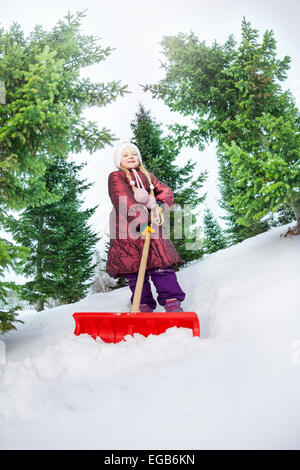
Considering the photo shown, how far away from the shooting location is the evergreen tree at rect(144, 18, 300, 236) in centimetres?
398

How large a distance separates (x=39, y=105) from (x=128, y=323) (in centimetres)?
269

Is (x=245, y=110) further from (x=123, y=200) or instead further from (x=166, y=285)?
(x=166, y=285)

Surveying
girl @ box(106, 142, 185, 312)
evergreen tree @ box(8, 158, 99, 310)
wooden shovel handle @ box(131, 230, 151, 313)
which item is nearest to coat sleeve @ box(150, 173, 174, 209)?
girl @ box(106, 142, 185, 312)

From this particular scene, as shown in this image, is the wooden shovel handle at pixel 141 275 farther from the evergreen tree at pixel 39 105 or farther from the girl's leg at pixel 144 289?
the evergreen tree at pixel 39 105

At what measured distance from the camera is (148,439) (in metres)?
1.48

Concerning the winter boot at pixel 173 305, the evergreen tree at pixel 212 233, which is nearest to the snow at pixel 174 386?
the winter boot at pixel 173 305

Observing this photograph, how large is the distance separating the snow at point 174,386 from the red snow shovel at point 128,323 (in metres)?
0.11

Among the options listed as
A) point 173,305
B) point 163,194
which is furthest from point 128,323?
point 163,194

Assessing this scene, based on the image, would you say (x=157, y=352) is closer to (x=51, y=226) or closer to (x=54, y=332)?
(x=54, y=332)

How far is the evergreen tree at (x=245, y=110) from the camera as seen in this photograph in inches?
157

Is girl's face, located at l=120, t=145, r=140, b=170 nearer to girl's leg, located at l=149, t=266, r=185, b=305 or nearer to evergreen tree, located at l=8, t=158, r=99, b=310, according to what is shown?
girl's leg, located at l=149, t=266, r=185, b=305

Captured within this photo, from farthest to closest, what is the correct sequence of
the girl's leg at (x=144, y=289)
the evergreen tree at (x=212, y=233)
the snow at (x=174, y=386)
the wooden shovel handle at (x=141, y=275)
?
the evergreen tree at (x=212, y=233) < the girl's leg at (x=144, y=289) < the wooden shovel handle at (x=141, y=275) < the snow at (x=174, y=386)

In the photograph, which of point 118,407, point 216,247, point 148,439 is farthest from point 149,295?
point 216,247
